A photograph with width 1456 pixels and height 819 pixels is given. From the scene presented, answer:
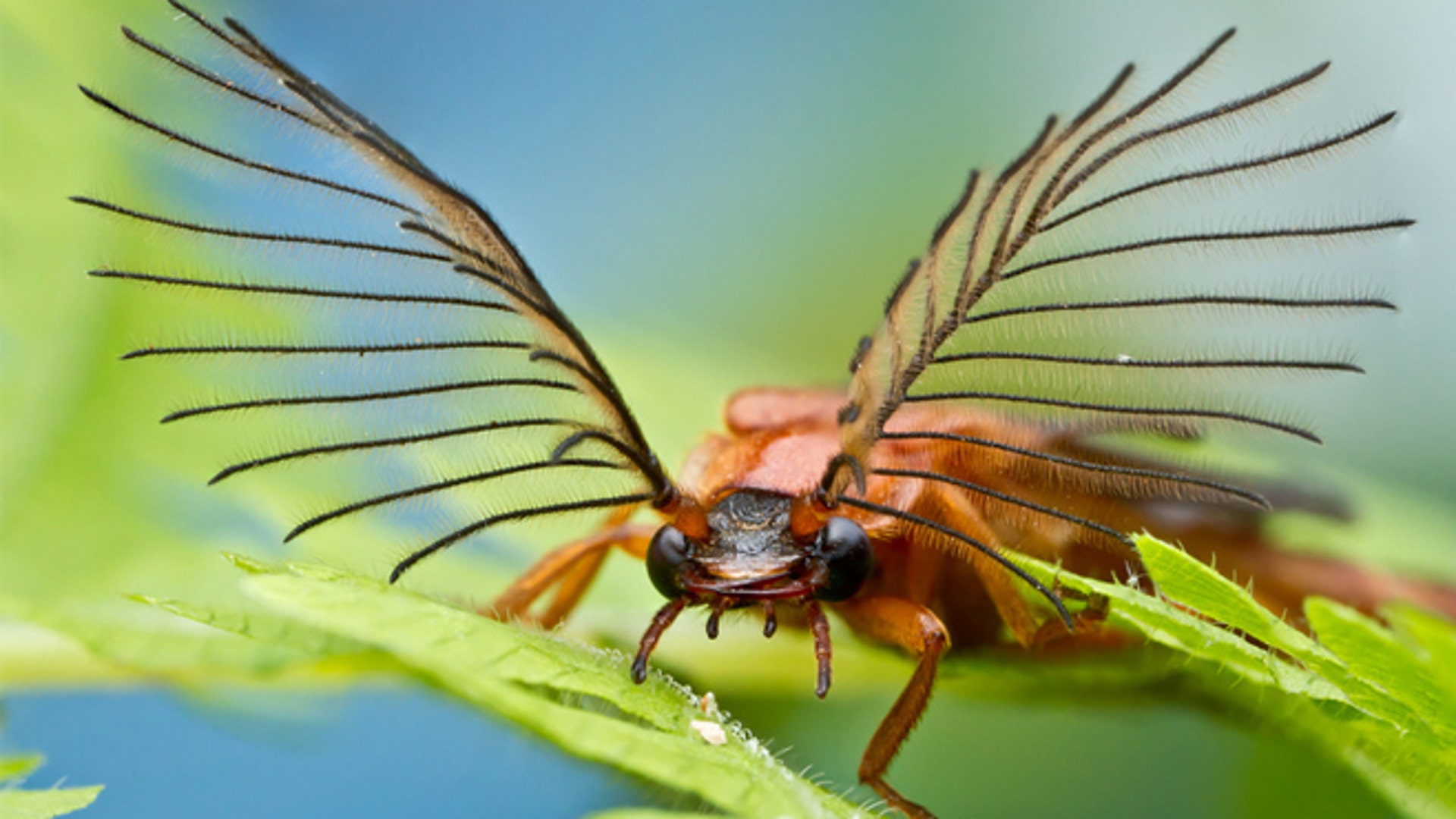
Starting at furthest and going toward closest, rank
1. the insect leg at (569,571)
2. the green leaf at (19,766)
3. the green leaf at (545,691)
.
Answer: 1. the insect leg at (569,571)
2. the green leaf at (19,766)
3. the green leaf at (545,691)

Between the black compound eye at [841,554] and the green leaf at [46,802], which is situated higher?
the black compound eye at [841,554]

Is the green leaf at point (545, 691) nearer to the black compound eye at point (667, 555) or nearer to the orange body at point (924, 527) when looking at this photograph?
the orange body at point (924, 527)

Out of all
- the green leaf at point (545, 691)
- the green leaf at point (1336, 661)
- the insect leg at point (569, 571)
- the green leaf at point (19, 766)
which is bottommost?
the green leaf at point (19, 766)

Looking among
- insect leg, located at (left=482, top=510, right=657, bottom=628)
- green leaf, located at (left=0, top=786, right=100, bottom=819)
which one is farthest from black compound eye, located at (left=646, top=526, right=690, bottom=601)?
A: green leaf, located at (left=0, top=786, right=100, bottom=819)

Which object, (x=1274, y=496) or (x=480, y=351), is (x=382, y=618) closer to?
(x=480, y=351)

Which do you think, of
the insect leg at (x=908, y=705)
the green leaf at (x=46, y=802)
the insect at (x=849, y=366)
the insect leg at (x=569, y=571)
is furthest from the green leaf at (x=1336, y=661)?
the green leaf at (x=46, y=802)

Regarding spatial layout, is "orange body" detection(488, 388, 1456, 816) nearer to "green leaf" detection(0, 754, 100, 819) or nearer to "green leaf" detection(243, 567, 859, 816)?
"green leaf" detection(243, 567, 859, 816)

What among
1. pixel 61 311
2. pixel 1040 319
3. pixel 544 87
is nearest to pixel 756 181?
pixel 544 87
